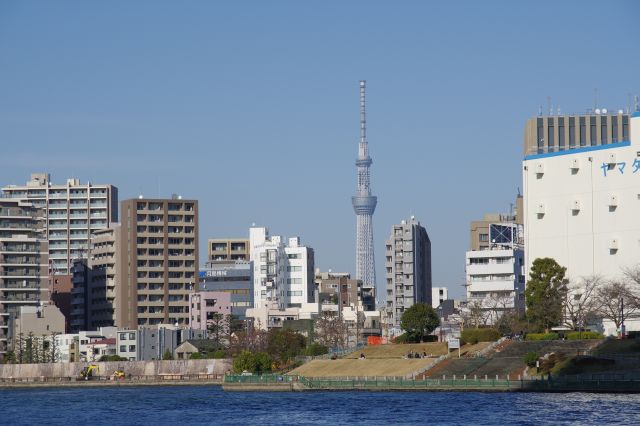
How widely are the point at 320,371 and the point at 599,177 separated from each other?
3652 cm

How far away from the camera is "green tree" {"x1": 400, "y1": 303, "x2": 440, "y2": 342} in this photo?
157 meters

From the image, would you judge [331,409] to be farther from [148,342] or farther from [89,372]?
[148,342]

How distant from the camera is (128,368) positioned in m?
180

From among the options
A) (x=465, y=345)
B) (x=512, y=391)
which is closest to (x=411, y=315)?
(x=465, y=345)

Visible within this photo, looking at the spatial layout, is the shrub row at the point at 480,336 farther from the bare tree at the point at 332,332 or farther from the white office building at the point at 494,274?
the white office building at the point at 494,274

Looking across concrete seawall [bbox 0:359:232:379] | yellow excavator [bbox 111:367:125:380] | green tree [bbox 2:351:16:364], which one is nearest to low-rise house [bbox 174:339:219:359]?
concrete seawall [bbox 0:359:232:379]

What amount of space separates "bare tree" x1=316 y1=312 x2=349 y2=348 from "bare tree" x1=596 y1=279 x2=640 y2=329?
47.1 m

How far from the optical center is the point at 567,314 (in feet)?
480

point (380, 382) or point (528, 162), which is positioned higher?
point (528, 162)

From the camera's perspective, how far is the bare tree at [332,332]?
181625 mm

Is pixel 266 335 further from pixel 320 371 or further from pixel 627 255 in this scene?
pixel 627 255

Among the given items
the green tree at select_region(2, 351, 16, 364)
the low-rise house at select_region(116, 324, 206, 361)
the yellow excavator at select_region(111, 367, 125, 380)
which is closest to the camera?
the yellow excavator at select_region(111, 367, 125, 380)

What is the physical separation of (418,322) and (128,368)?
4365 cm

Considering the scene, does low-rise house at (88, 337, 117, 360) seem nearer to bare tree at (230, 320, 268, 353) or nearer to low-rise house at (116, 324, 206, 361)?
low-rise house at (116, 324, 206, 361)
